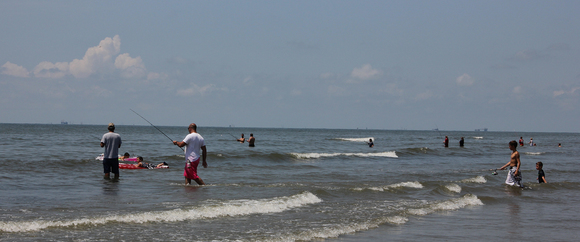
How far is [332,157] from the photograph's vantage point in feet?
89.2

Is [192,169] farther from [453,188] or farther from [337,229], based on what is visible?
[453,188]

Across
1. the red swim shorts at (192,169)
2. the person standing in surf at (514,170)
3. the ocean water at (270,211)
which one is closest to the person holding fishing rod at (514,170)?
the person standing in surf at (514,170)

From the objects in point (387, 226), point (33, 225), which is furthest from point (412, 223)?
point (33, 225)

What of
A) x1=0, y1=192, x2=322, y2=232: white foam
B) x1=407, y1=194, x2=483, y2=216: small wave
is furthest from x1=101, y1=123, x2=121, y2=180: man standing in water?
x1=407, y1=194, x2=483, y2=216: small wave

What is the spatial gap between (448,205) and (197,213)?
17.1 ft

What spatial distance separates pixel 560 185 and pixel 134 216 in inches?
501

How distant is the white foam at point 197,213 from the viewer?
6242mm

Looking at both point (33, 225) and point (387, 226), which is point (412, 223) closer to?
point (387, 226)

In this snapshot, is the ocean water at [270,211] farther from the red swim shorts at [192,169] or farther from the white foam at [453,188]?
the red swim shorts at [192,169]

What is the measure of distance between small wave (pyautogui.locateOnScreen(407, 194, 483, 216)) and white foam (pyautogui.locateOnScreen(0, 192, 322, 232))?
7.19 ft

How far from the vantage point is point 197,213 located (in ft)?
24.6

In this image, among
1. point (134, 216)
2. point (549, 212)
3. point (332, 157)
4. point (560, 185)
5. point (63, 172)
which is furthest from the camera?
point (332, 157)

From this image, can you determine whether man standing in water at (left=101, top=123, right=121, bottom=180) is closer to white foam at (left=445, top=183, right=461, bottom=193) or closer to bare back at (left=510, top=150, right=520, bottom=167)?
white foam at (left=445, top=183, right=461, bottom=193)

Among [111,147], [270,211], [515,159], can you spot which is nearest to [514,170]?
[515,159]
